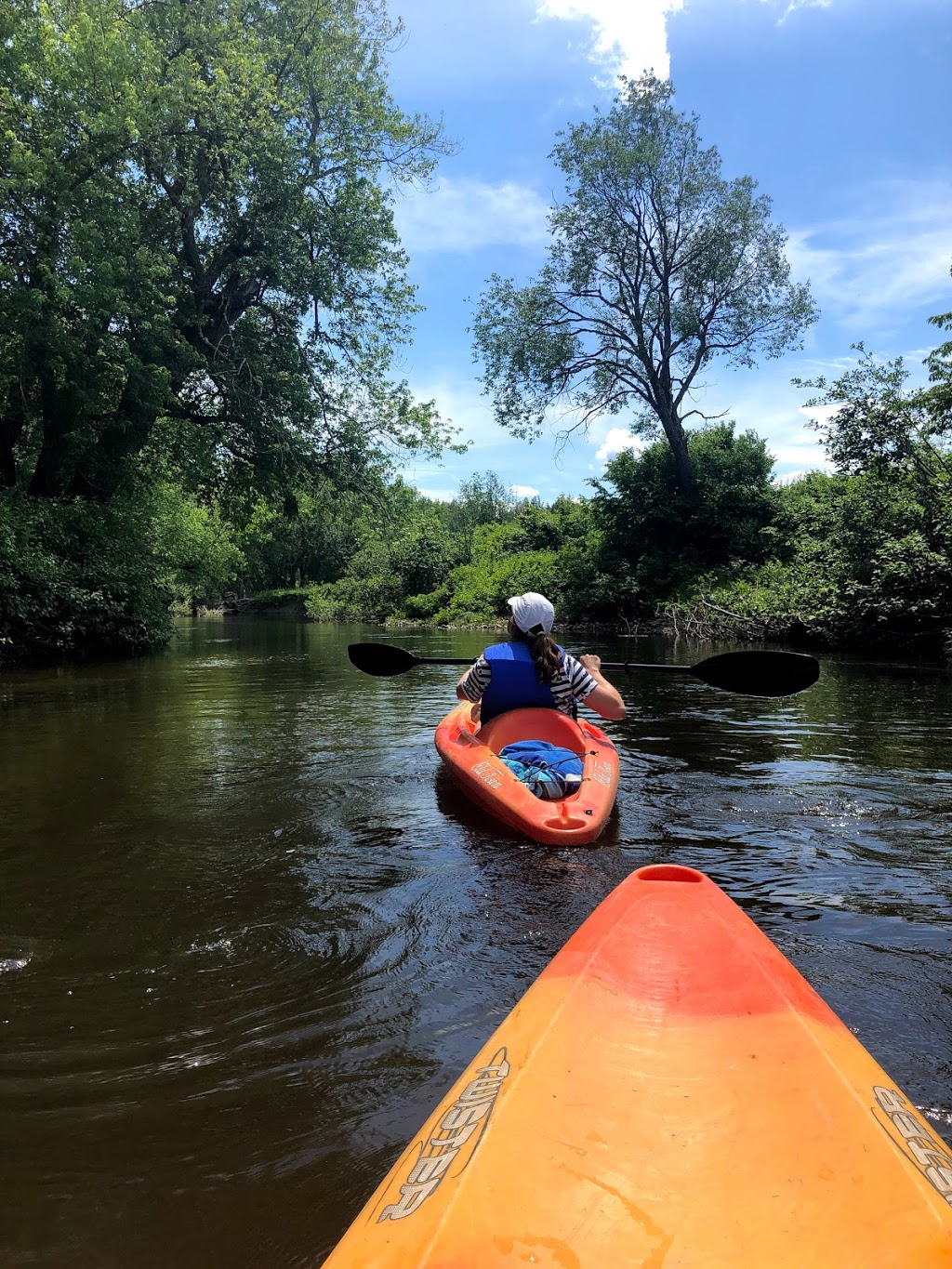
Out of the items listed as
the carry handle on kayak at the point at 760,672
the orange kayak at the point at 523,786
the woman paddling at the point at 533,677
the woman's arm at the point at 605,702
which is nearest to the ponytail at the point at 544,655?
the woman paddling at the point at 533,677

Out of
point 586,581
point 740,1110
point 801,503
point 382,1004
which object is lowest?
point 382,1004

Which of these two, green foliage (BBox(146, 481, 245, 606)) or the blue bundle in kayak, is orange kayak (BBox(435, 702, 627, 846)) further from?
green foliage (BBox(146, 481, 245, 606))

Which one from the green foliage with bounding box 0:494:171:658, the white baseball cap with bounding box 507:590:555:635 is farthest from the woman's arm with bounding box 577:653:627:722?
the green foliage with bounding box 0:494:171:658

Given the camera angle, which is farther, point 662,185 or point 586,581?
point 586,581

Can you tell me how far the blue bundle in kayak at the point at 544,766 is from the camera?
14.7 ft

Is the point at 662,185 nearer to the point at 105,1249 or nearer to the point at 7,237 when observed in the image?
the point at 7,237

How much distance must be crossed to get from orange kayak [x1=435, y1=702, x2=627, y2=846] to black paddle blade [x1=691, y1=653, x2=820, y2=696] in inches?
48.5

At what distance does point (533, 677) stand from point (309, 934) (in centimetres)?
219

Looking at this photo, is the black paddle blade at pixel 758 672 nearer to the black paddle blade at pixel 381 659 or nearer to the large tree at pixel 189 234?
the black paddle blade at pixel 381 659

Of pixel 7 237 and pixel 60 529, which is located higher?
pixel 7 237

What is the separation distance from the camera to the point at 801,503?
22547mm

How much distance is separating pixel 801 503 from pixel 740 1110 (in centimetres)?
2321

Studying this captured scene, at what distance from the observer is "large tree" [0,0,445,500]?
1262 cm

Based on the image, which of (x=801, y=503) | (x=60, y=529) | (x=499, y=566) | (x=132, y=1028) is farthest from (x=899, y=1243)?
(x=499, y=566)
